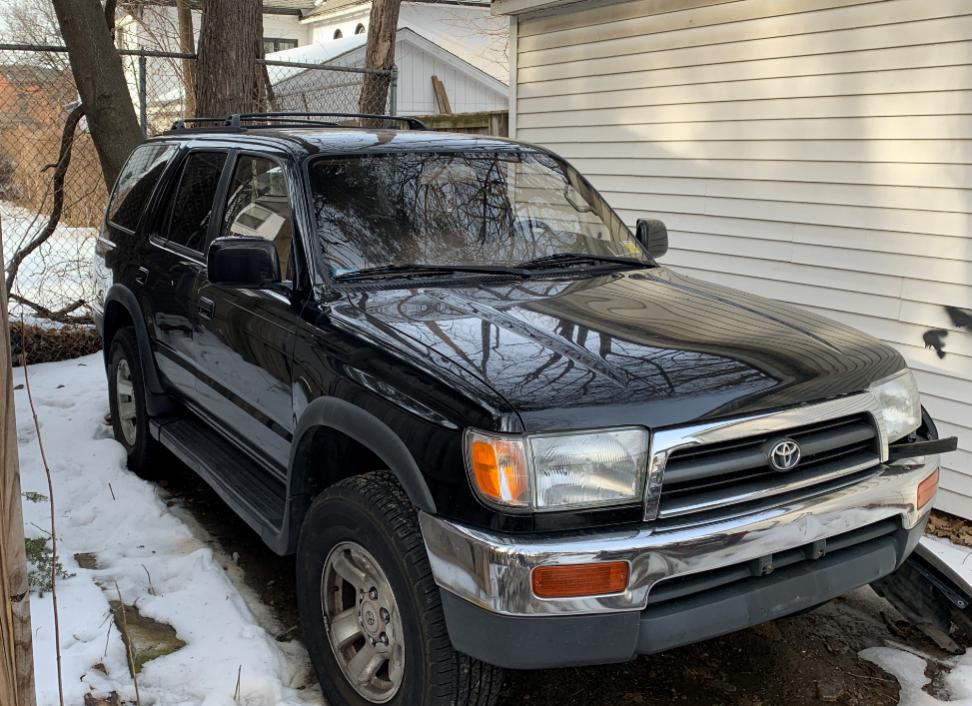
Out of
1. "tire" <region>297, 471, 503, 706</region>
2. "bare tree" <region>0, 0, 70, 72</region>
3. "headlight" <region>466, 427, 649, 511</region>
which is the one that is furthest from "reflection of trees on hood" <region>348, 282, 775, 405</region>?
"bare tree" <region>0, 0, 70, 72</region>

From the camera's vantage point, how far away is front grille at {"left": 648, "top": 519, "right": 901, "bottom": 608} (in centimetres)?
265

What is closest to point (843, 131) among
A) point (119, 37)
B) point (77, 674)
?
point (77, 674)

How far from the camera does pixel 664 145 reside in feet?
23.2

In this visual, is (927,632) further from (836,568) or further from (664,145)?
(664,145)

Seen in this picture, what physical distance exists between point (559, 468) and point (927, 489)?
4.73ft

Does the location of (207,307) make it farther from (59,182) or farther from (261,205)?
(59,182)

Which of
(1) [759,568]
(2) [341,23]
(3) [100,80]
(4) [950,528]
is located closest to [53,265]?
(3) [100,80]

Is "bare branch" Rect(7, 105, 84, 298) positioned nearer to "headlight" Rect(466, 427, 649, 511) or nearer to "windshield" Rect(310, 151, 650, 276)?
"windshield" Rect(310, 151, 650, 276)

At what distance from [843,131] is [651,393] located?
3.78m

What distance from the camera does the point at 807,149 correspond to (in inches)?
235

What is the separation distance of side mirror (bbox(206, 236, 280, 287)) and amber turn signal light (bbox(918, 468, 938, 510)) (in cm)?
237

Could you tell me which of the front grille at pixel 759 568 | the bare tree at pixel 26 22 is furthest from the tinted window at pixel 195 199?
the bare tree at pixel 26 22

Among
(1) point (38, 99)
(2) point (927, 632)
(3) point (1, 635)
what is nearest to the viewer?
(3) point (1, 635)

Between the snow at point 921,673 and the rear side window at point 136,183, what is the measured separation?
4.21 meters
